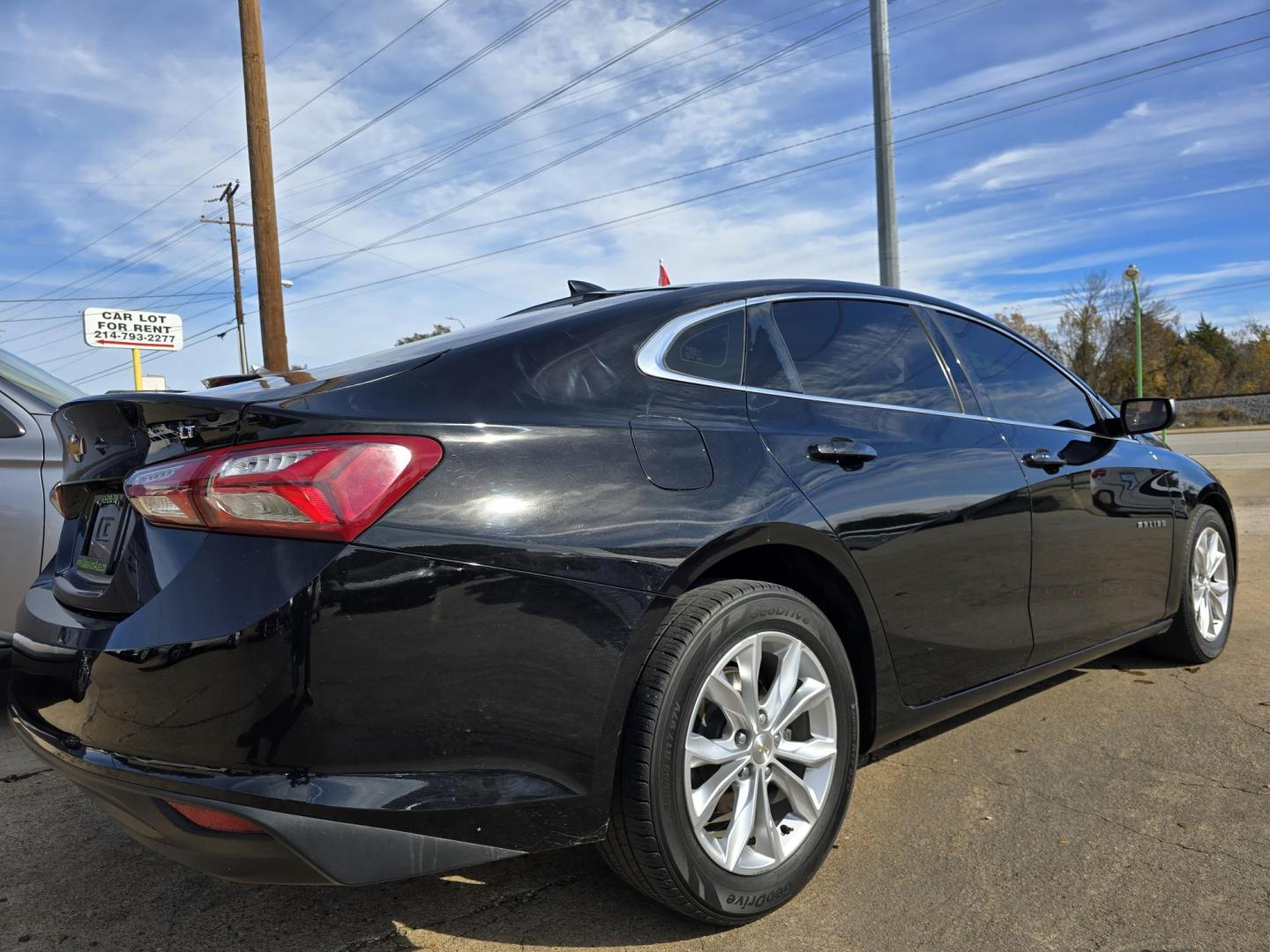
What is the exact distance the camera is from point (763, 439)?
2.45 meters

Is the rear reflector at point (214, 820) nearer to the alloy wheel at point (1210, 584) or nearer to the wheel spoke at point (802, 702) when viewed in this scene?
the wheel spoke at point (802, 702)

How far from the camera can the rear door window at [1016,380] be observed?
341 centimetres

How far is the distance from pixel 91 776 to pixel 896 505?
79.5 inches

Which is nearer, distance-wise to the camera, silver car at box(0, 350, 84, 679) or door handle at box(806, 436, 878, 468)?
door handle at box(806, 436, 878, 468)

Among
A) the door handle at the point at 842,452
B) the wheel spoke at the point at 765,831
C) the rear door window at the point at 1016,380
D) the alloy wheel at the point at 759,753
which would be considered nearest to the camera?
the alloy wheel at the point at 759,753

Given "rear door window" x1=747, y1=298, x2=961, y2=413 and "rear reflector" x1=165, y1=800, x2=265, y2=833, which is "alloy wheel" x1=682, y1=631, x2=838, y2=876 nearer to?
"rear door window" x1=747, y1=298, x2=961, y2=413

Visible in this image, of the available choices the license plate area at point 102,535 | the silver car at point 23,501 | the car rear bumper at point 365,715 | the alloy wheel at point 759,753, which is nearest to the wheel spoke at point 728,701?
the alloy wheel at point 759,753

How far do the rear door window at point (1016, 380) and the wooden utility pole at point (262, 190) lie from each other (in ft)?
32.2

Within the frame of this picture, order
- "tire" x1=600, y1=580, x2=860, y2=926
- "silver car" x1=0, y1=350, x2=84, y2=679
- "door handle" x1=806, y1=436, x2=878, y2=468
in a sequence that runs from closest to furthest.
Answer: "tire" x1=600, y1=580, x2=860, y2=926 → "door handle" x1=806, y1=436, x2=878, y2=468 → "silver car" x1=0, y1=350, x2=84, y2=679

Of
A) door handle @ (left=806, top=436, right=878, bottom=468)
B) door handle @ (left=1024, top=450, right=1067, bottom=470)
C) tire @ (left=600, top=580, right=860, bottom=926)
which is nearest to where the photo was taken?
tire @ (left=600, top=580, right=860, bottom=926)

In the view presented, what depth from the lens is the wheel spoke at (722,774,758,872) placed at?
223 centimetres

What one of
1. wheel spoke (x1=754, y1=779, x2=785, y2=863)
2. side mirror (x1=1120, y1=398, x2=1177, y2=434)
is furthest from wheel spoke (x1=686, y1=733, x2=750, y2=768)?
side mirror (x1=1120, y1=398, x2=1177, y2=434)

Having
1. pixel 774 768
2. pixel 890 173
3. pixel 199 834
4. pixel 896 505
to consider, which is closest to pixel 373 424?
pixel 199 834

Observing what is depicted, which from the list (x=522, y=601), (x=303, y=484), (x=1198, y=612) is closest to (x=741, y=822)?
(x=522, y=601)
